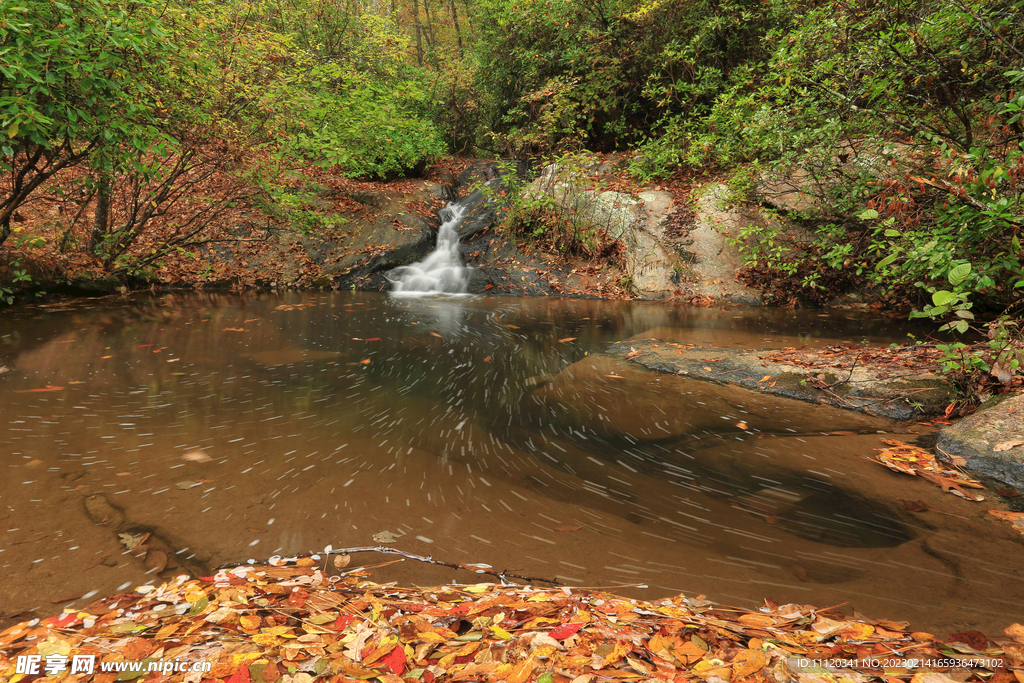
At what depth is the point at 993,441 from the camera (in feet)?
9.46

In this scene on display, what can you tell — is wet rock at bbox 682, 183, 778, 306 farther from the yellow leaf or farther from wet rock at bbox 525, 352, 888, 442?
the yellow leaf

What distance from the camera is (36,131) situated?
191 inches

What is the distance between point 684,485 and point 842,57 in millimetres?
6795

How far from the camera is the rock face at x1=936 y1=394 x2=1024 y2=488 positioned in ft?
8.89

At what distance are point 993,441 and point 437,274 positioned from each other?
11362mm

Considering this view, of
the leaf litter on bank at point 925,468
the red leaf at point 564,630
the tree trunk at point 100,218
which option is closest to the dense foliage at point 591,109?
the tree trunk at point 100,218

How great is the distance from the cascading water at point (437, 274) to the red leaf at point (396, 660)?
10.9 m

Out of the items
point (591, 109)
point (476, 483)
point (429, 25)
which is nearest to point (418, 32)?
point (429, 25)

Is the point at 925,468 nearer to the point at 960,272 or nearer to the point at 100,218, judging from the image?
the point at 960,272

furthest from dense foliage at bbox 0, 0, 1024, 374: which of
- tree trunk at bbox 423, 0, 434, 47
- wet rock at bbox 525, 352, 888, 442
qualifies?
tree trunk at bbox 423, 0, 434, 47

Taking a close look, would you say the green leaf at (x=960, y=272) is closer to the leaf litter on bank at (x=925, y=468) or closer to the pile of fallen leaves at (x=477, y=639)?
the leaf litter on bank at (x=925, y=468)

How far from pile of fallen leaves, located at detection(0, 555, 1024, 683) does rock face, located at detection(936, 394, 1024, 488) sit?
5.07 ft

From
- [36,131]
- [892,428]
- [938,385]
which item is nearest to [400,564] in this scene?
[892,428]

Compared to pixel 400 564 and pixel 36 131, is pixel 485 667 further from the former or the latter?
pixel 36 131
